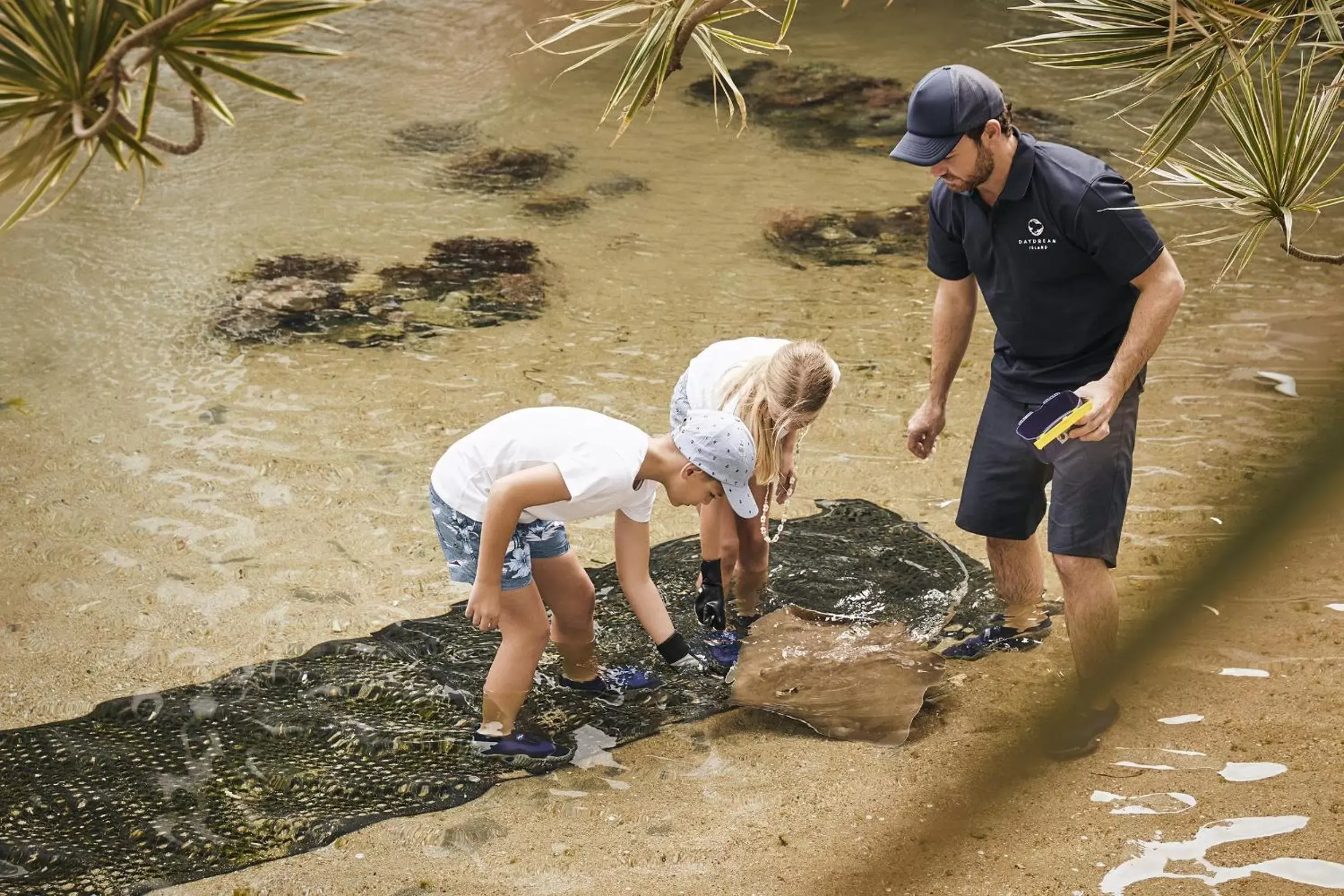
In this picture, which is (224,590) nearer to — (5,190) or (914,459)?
(5,190)

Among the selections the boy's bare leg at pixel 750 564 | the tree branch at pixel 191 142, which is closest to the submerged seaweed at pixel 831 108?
the boy's bare leg at pixel 750 564

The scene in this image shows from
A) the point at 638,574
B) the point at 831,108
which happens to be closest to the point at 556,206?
the point at 831,108

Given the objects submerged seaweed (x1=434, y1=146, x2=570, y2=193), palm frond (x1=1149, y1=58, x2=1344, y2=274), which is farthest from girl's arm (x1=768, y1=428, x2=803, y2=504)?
submerged seaweed (x1=434, y1=146, x2=570, y2=193)

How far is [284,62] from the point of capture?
12.1 meters

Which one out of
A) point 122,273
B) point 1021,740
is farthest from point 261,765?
point 122,273

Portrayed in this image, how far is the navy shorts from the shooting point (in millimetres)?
3570

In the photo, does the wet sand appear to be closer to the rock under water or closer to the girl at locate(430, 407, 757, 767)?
the rock under water

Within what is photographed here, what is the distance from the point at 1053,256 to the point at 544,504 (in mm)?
1624

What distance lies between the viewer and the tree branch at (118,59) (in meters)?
2.36

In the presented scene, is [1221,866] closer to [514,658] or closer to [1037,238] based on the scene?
[1037,238]

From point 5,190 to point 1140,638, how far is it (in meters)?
2.55

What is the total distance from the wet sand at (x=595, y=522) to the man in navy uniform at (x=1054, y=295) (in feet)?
1.61

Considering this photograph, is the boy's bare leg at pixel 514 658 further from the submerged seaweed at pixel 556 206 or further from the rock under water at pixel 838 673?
the submerged seaweed at pixel 556 206

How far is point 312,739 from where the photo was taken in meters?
3.81
